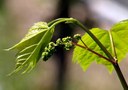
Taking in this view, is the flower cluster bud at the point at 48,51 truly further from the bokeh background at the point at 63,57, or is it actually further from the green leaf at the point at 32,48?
the bokeh background at the point at 63,57

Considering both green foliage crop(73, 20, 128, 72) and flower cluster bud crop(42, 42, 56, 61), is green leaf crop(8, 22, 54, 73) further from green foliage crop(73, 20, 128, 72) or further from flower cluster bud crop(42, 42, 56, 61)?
green foliage crop(73, 20, 128, 72)

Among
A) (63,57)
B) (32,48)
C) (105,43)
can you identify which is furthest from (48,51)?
(63,57)

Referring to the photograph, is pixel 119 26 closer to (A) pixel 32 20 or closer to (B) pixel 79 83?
(B) pixel 79 83

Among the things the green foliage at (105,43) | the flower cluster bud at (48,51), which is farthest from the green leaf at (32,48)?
the green foliage at (105,43)

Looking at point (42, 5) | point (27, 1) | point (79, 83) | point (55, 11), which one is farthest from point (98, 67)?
point (27, 1)

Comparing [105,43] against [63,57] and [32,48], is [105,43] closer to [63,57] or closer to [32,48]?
[32,48]

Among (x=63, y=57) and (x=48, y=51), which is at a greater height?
(x=63, y=57)

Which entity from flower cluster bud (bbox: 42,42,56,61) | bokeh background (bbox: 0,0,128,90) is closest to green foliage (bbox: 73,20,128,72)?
flower cluster bud (bbox: 42,42,56,61)
